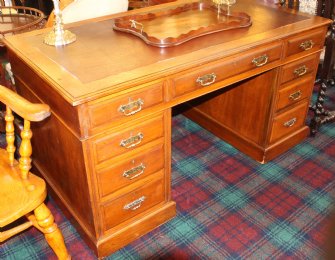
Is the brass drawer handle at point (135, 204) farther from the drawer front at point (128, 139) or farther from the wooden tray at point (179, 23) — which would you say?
the wooden tray at point (179, 23)

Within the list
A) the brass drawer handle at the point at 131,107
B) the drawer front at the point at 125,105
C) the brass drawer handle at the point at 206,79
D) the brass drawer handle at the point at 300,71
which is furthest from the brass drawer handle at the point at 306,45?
the brass drawer handle at the point at 131,107

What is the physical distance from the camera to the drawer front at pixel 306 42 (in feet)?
6.96

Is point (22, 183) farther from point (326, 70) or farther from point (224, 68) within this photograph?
point (326, 70)

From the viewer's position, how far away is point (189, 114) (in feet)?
9.76

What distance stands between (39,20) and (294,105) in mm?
1877

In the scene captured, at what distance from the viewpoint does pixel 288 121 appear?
2488 millimetres

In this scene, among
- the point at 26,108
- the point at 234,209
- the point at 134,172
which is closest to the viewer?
the point at 26,108

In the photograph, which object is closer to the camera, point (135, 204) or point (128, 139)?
point (128, 139)

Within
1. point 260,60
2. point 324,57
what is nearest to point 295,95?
point 324,57

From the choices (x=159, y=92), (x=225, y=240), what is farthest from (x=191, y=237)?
(x=159, y=92)

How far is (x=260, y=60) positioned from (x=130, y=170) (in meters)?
0.87

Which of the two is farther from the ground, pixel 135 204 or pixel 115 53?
pixel 115 53

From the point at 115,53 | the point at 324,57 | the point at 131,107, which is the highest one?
the point at 115,53

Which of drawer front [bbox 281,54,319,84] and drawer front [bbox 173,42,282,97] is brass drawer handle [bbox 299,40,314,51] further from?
drawer front [bbox 173,42,282,97]
